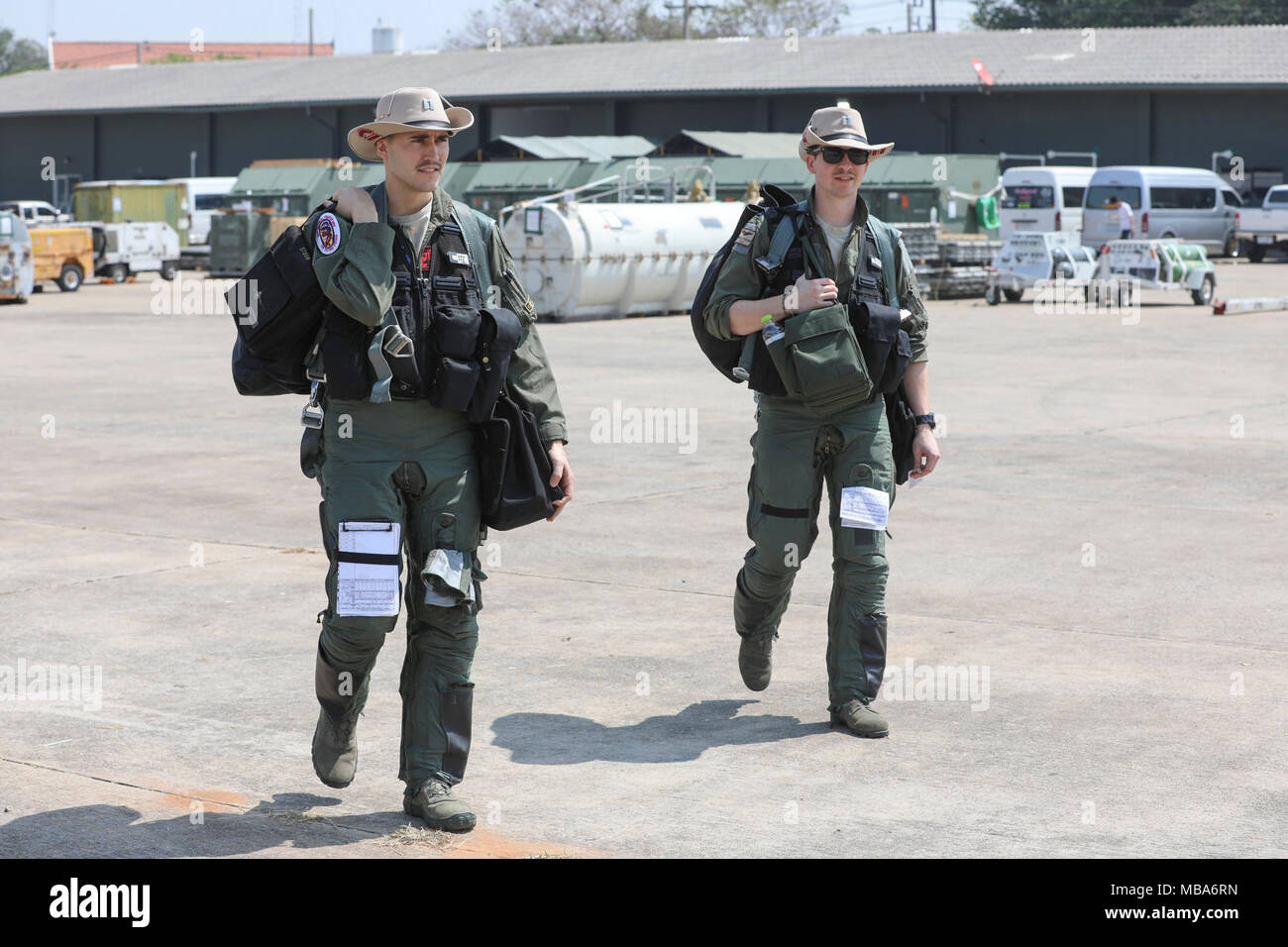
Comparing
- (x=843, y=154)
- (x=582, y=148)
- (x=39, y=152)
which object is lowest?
(x=843, y=154)

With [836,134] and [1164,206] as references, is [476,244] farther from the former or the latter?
[1164,206]

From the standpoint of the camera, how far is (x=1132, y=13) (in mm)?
72250

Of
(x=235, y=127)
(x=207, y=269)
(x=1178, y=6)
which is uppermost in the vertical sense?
(x=1178, y=6)

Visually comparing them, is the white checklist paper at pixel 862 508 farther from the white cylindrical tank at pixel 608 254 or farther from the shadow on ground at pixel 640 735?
the white cylindrical tank at pixel 608 254

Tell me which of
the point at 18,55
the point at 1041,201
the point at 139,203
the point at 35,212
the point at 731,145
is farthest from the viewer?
the point at 18,55

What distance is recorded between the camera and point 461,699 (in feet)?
15.5

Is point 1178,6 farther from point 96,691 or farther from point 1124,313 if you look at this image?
point 96,691

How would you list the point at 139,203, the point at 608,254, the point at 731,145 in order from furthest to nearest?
1. the point at 731,145
2. the point at 139,203
3. the point at 608,254

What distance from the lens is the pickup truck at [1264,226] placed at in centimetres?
4144

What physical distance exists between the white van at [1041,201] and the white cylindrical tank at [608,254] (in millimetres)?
14807

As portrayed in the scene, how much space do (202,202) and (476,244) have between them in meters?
41.7

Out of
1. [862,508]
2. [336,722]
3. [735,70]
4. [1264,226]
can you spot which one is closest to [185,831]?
[336,722]
